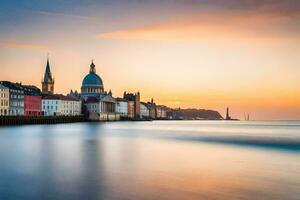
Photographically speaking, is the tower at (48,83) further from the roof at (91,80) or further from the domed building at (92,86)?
the roof at (91,80)

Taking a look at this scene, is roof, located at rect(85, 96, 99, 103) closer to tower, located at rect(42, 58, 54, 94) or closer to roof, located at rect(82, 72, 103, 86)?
roof, located at rect(82, 72, 103, 86)

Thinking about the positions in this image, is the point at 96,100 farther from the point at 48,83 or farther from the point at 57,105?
the point at 57,105

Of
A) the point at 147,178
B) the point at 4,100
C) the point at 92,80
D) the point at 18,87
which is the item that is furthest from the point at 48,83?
the point at 147,178

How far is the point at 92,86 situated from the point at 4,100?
7472 centimetres

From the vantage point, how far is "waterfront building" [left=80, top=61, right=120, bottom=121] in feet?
550

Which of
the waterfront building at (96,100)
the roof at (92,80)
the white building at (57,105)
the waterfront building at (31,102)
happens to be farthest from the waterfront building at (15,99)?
the roof at (92,80)

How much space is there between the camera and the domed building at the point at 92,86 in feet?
587

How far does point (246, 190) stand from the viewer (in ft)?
54.0

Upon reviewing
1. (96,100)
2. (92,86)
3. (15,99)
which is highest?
(92,86)

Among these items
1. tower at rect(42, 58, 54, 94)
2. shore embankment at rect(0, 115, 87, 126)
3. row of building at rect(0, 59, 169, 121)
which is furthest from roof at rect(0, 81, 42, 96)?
tower at rect(42, 58, 54, 94)

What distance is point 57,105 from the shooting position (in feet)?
470

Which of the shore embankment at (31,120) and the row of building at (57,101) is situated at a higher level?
the row of building at (57,101)

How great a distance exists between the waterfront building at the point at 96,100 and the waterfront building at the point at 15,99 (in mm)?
50713

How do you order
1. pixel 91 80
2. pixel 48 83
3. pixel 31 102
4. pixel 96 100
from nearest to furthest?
pixel 31 102, pixel 96 100, pixel 48 83, pixel 91 80
